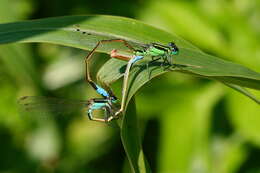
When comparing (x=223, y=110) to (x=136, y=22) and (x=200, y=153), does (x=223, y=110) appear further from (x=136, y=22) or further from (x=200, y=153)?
(x=136, y=22)

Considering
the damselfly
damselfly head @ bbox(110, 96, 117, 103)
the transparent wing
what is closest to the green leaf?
damselfly head @ bbox(110, 96, 117, 103)

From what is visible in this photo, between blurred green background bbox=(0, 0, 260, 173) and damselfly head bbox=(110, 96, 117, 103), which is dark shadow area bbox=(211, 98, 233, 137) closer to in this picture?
blurred green background bbox=(0, 0, 260, 173)

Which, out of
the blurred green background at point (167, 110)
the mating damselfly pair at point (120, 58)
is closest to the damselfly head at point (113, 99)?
the mating damselfly pair at point (120, 58)

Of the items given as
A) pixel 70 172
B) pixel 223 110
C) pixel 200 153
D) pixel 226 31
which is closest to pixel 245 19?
pixel 226 31

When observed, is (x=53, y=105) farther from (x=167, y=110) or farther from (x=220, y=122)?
(x=220, y=122)

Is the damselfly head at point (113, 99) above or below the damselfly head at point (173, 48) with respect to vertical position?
below

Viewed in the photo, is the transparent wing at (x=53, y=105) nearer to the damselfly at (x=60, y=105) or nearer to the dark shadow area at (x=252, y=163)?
the damselfly at (x=60, y=105)

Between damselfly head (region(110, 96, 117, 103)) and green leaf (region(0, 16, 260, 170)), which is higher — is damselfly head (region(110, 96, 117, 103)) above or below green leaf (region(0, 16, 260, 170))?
below

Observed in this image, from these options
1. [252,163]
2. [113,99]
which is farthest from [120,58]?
[252,163]
